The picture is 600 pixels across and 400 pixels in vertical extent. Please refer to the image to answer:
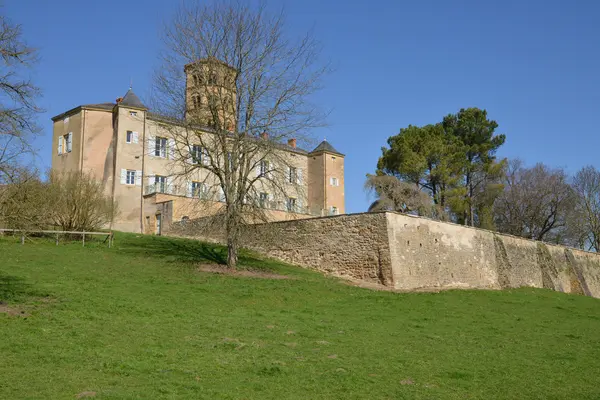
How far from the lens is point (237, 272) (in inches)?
893

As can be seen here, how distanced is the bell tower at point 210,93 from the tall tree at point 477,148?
89.1 feet

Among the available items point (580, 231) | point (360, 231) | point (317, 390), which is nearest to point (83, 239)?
point (360, 231)

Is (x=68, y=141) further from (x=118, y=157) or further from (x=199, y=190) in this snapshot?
(x=199, y=190)

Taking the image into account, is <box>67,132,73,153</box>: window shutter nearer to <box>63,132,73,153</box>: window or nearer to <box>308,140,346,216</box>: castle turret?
<box>63,132,73,153</box>: window

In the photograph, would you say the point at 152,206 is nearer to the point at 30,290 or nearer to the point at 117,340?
the point at 30,290

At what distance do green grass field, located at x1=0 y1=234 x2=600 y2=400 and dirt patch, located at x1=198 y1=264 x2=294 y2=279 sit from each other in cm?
81

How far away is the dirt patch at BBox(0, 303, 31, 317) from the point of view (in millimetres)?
12547

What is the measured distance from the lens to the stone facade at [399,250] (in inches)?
945

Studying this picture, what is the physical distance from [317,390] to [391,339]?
477cm

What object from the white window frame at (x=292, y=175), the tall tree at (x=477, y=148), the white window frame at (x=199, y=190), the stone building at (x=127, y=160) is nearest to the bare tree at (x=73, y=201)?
the white window frame at (x=199, y=190)

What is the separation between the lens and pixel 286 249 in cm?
2808

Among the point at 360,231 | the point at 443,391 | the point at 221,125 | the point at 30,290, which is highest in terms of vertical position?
the point at 221,125

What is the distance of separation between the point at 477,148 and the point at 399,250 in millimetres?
25738

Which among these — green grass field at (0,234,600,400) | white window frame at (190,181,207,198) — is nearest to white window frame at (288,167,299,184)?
white window frame at (190,181,207,198)
